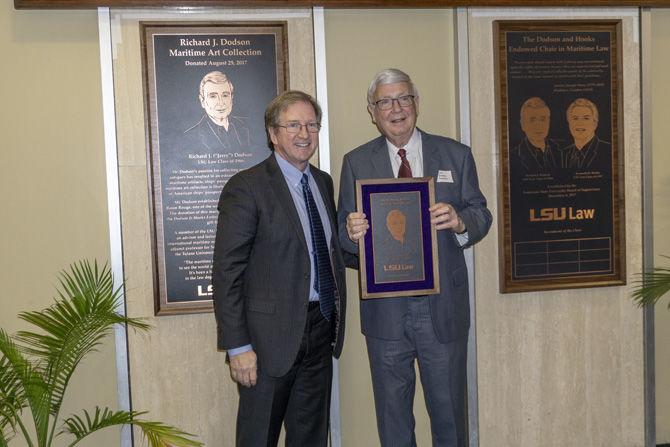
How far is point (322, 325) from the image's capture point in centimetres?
285

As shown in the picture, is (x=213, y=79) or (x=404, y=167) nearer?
(x=404, y=167)

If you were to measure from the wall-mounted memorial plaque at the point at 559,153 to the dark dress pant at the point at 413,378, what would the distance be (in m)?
0.82

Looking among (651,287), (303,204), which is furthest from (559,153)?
(303,204)

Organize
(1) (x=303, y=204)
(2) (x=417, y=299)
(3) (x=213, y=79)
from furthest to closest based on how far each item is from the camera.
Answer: (3) (x=213, y=79) < (2) (x=417, y=299) < (1) (x=303, y=204)

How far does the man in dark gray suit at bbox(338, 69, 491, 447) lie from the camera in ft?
9.96

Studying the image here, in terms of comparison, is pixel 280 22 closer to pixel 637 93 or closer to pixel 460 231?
pixel 460 231

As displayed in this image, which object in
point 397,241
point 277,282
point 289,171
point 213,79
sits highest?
point 213,79

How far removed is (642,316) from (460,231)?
152 centimetres

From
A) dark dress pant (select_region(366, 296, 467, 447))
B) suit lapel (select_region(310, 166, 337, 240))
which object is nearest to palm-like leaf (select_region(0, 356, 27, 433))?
suit lapel (select_region(310, 166, 337, 240))

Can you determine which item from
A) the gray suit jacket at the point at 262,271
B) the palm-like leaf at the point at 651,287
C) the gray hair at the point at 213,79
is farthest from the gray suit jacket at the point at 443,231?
the palm-like leaf at the point at 651,287

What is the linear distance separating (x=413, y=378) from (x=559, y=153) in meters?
1.46

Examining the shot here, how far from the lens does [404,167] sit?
3.11 meters

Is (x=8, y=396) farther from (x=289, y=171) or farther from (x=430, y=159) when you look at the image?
(x=430, y=159)

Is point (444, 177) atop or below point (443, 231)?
atop
